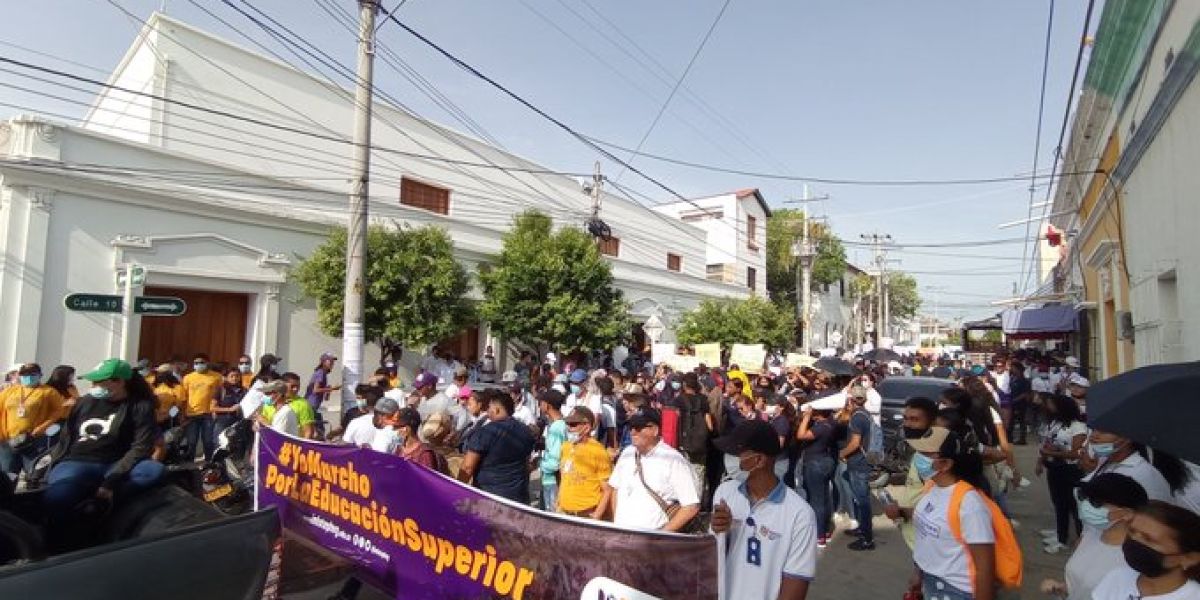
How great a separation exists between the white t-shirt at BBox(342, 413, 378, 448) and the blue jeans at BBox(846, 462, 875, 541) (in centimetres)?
480

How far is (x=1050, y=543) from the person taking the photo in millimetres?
6180

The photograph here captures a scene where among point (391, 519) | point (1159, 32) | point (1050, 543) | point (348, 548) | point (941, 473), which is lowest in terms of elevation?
point (1050, 543)

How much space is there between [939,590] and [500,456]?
10.2 ft

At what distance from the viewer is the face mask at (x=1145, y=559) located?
211 centimetres

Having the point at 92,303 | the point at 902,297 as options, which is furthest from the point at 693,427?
the point at 902,297

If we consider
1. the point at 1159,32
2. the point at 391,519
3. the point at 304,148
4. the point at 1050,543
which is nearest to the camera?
the point at 391,519

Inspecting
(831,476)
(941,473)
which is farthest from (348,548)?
(831,476)

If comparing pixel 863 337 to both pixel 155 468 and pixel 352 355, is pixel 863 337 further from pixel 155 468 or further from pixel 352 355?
pixel 155 468

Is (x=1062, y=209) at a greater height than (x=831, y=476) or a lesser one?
greater

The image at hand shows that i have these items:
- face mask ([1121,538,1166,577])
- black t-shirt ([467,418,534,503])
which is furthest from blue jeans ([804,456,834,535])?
face mask ([1121,538,1166,577])

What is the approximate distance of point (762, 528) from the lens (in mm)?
2811

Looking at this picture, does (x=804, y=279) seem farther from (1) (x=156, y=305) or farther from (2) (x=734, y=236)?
(1) (x=156, y=305)

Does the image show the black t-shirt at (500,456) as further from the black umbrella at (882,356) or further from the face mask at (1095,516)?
the black umbrella at (882,356)

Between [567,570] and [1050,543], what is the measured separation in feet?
18.7
